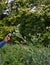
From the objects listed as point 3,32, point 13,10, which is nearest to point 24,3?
point 13,10

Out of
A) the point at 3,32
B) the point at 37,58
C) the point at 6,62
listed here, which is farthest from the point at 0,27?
the point at 37,58

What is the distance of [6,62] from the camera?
6105 millimetres

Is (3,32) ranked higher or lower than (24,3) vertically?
lower

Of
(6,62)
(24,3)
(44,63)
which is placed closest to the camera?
(44,63)

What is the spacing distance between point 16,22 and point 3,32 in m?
0.49

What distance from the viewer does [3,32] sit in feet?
27.7

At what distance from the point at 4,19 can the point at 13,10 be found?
1.26 feet

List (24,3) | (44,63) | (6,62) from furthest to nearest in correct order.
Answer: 1. (24,3)
2. (6,62)
3. (44,63)

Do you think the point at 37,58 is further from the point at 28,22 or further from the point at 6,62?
the point at 28,22

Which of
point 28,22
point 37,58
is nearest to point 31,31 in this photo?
point 28,22

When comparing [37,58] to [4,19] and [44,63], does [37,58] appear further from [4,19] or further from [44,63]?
[4,19]

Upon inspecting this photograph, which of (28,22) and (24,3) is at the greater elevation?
(24,3)

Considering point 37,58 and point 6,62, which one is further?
point 6,62

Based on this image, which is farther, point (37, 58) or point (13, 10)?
point (13, 10)
